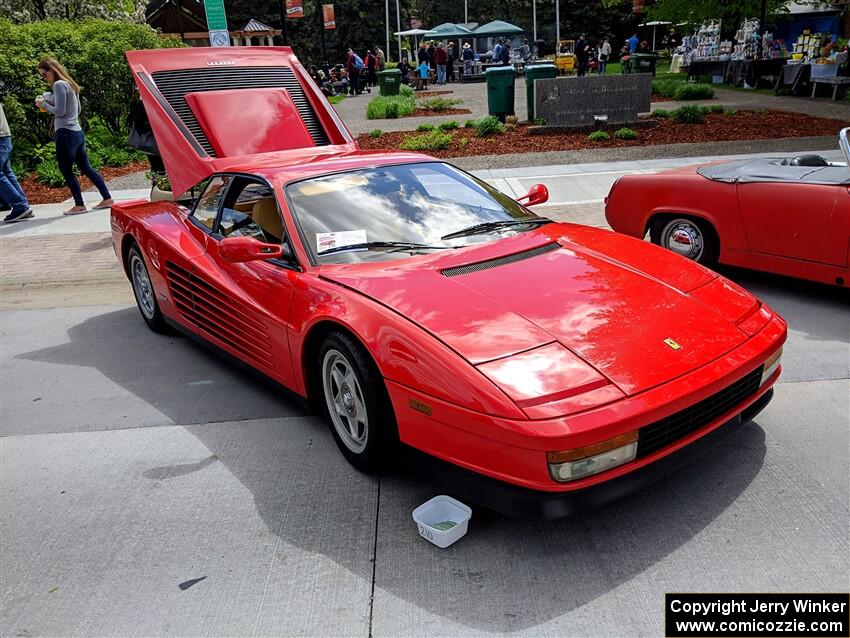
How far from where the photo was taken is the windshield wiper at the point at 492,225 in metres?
3.87

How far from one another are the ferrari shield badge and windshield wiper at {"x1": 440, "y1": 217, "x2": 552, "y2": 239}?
1.34 meters

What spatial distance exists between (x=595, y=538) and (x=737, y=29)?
99.7ft

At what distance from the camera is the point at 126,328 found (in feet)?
19.2

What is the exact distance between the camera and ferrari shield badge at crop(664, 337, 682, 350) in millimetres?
2873

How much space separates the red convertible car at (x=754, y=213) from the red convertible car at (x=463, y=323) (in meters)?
1.85

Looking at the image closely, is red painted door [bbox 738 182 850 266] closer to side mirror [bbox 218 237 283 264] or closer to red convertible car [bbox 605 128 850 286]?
red convertible car [bbox 605 128 850 286]

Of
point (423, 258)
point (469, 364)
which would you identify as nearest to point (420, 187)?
point (423, 258)

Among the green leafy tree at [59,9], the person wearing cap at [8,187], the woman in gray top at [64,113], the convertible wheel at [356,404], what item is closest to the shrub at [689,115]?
the woman in gray top at [64,113]

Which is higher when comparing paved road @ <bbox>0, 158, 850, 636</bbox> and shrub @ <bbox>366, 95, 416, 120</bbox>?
shrub @ <bbox>366, 95, 416, 120</bbox>

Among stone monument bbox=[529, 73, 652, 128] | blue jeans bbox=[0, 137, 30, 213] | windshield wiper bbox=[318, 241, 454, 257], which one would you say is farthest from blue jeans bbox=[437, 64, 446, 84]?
windshield wiper bbox=[318, 241, 454, 257]

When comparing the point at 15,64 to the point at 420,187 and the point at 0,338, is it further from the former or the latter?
the point at 420,187

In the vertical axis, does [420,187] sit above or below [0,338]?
above

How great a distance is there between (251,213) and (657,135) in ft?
35.9

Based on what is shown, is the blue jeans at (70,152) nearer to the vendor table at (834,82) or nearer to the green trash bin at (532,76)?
the green trash bin at (532,76)
